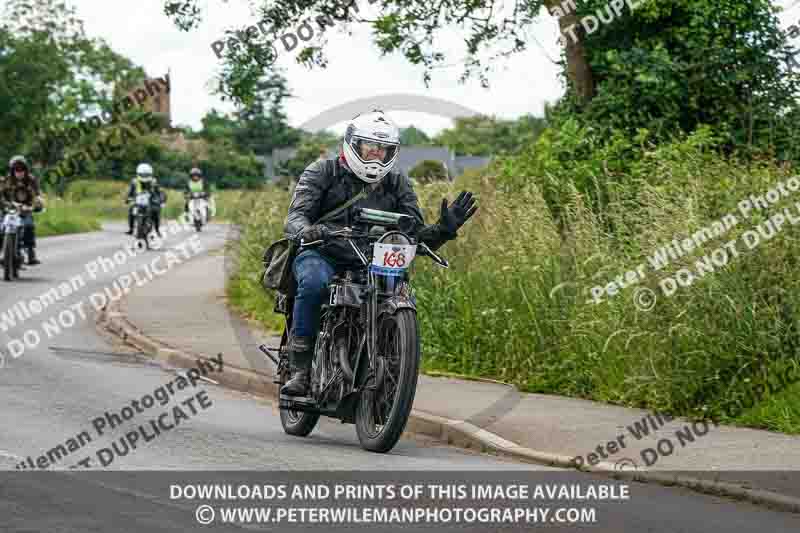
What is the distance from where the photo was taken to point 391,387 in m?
9.77

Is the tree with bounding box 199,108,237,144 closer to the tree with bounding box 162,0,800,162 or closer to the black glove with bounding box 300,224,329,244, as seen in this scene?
the tree with bounding box 162,0,800,162

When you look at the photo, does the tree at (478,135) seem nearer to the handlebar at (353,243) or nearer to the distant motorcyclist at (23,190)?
the distant motorcyclist at (23,190)

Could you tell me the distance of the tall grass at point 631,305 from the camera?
1148cm

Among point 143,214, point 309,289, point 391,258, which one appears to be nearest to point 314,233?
point 309,289

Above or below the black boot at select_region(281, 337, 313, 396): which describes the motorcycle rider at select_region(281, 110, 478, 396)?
above

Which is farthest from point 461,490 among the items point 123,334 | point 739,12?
point 739,12

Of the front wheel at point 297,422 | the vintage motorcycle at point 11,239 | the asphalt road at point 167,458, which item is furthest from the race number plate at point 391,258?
the vintage motorcycle at point 11,239

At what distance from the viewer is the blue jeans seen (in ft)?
33.8

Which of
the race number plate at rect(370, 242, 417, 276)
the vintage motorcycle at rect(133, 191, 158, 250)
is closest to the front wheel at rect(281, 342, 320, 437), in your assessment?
the race number plate at rect(370, 242, 417, 276)

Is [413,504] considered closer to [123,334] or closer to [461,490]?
[461,490]

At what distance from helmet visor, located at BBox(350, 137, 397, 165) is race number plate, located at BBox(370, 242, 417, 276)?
75cm

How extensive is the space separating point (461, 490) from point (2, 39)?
4614 cm

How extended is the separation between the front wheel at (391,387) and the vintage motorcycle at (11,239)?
53.2ft

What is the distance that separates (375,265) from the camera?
32.3ft
